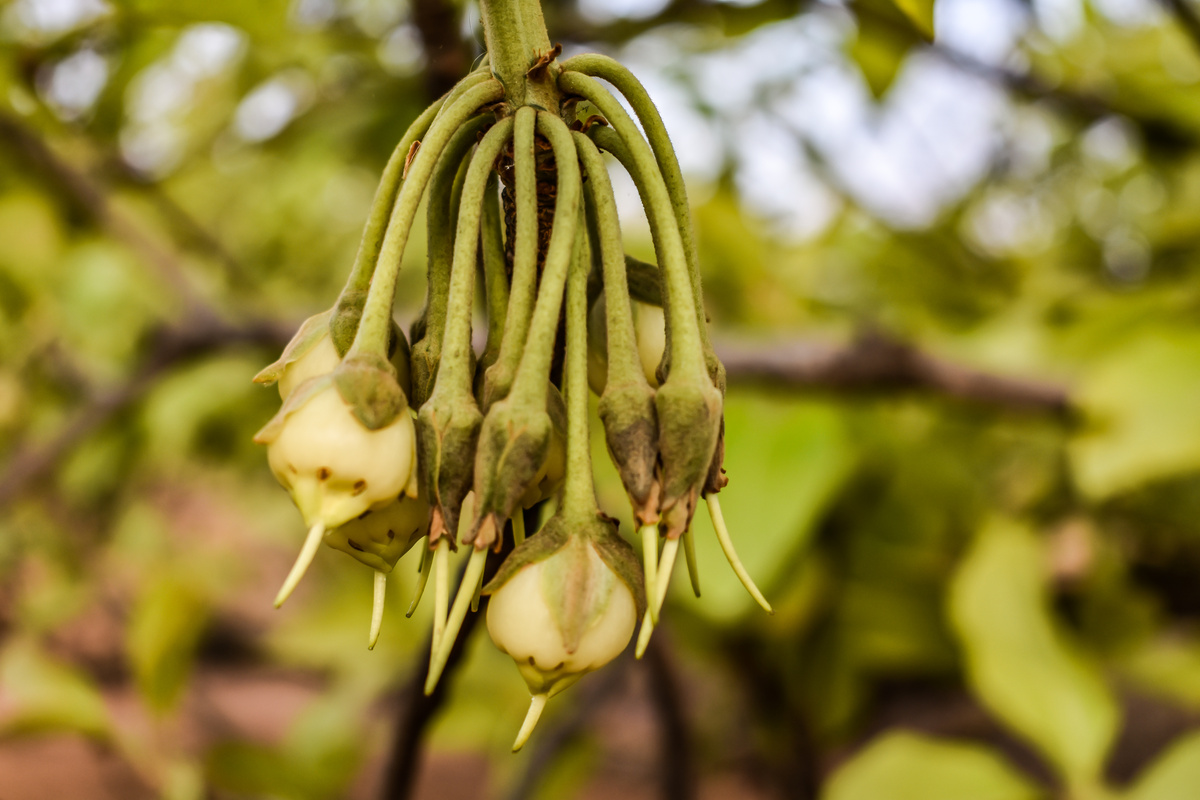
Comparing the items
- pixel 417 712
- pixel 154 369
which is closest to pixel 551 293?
pixel 417 712

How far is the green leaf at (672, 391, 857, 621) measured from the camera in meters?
0.76

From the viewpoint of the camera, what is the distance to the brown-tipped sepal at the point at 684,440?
29 centimetres

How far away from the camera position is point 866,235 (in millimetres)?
1735

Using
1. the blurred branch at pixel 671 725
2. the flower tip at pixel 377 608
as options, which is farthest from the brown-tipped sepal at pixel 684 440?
the blurred branch at pixel 671 725

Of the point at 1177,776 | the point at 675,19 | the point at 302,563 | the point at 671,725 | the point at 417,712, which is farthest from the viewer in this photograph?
the point at 675,19

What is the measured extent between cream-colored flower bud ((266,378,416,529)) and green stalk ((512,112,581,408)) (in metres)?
0.05

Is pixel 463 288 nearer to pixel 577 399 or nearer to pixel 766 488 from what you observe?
pixel 577 399

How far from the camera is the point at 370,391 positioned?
29cm

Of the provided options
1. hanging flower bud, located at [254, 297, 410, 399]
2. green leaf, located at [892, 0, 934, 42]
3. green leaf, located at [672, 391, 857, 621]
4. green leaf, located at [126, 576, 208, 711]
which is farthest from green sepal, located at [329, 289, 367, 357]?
green leaf, located at [126, 576, 208, 711]

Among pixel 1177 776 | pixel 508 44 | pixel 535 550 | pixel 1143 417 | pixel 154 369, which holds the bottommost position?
pixel 1177 776

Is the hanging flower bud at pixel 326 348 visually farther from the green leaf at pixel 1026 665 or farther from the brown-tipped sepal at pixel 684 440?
the green leaf at pixel 1026 665

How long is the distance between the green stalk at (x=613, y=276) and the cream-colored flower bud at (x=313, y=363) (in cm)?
10

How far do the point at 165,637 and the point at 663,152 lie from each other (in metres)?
0.88

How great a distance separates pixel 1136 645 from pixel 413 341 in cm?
113
